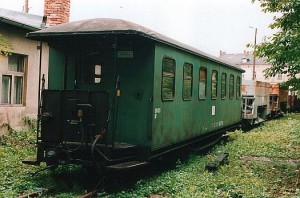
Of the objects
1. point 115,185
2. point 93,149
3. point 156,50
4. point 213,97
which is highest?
point 156,50

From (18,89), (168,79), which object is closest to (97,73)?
(168,79)

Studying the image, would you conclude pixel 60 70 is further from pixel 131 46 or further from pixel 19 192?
pixel 19 192

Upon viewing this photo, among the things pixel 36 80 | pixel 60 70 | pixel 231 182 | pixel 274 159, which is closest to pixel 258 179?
pixel 231 182

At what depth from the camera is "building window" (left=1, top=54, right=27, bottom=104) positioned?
12.4 meters

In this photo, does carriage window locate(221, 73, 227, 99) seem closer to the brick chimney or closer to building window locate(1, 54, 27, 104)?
the brick chimney

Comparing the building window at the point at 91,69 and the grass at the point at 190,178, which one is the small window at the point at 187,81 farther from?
the building window at the point at 91,69

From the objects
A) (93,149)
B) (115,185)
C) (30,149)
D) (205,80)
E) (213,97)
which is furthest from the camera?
(213,97)

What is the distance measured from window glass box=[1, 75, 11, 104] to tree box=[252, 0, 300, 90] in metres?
7.67

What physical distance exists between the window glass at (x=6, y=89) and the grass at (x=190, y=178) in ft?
3.73

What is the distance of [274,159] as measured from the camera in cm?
1172

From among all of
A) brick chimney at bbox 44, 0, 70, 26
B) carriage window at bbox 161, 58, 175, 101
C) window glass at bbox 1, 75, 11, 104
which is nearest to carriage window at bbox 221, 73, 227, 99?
carriage window at bbox 161, 58, 175, 101

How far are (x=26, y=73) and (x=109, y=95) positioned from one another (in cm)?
603

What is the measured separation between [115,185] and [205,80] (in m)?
5.27

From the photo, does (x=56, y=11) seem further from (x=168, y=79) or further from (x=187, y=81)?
(x=168, y=79)
